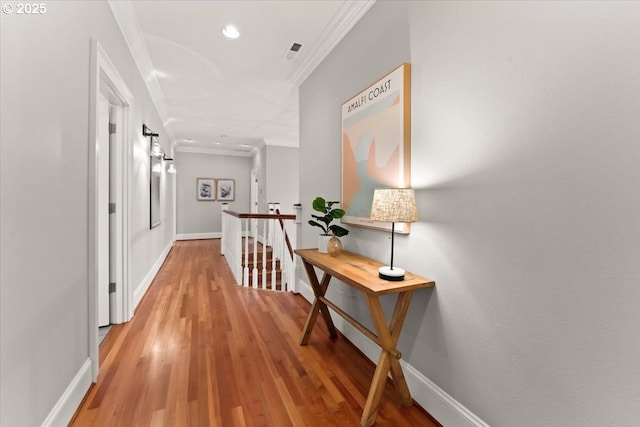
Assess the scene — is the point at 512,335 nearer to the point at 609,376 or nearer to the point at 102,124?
the point at 609,376

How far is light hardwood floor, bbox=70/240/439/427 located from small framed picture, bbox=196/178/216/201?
18.0ft

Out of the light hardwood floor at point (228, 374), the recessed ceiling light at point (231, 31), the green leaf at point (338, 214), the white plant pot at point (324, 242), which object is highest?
the recessed ceiling light at point (231, 31)

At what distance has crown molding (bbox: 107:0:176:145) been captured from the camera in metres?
2.15

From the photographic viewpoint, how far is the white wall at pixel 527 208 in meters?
0.87

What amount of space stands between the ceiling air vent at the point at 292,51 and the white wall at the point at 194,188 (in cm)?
593

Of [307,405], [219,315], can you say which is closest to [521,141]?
[307,405]

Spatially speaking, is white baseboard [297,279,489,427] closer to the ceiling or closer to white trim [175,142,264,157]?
the ceiling

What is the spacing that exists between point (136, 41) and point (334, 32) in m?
1.85

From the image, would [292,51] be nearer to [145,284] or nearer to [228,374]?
[228,374]

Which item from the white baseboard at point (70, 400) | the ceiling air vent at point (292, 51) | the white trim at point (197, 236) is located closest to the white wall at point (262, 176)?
the white trim at point (197, 236)

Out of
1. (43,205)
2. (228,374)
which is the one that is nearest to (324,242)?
(228,374)

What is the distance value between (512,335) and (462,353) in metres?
0.29

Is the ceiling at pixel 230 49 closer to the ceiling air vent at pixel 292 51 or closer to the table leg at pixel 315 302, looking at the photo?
the ceiling air vent at pixel 292 51

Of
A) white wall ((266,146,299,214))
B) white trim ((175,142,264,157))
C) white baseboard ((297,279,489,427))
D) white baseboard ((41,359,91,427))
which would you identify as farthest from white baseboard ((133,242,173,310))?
white trim ((175,142,264,157))
